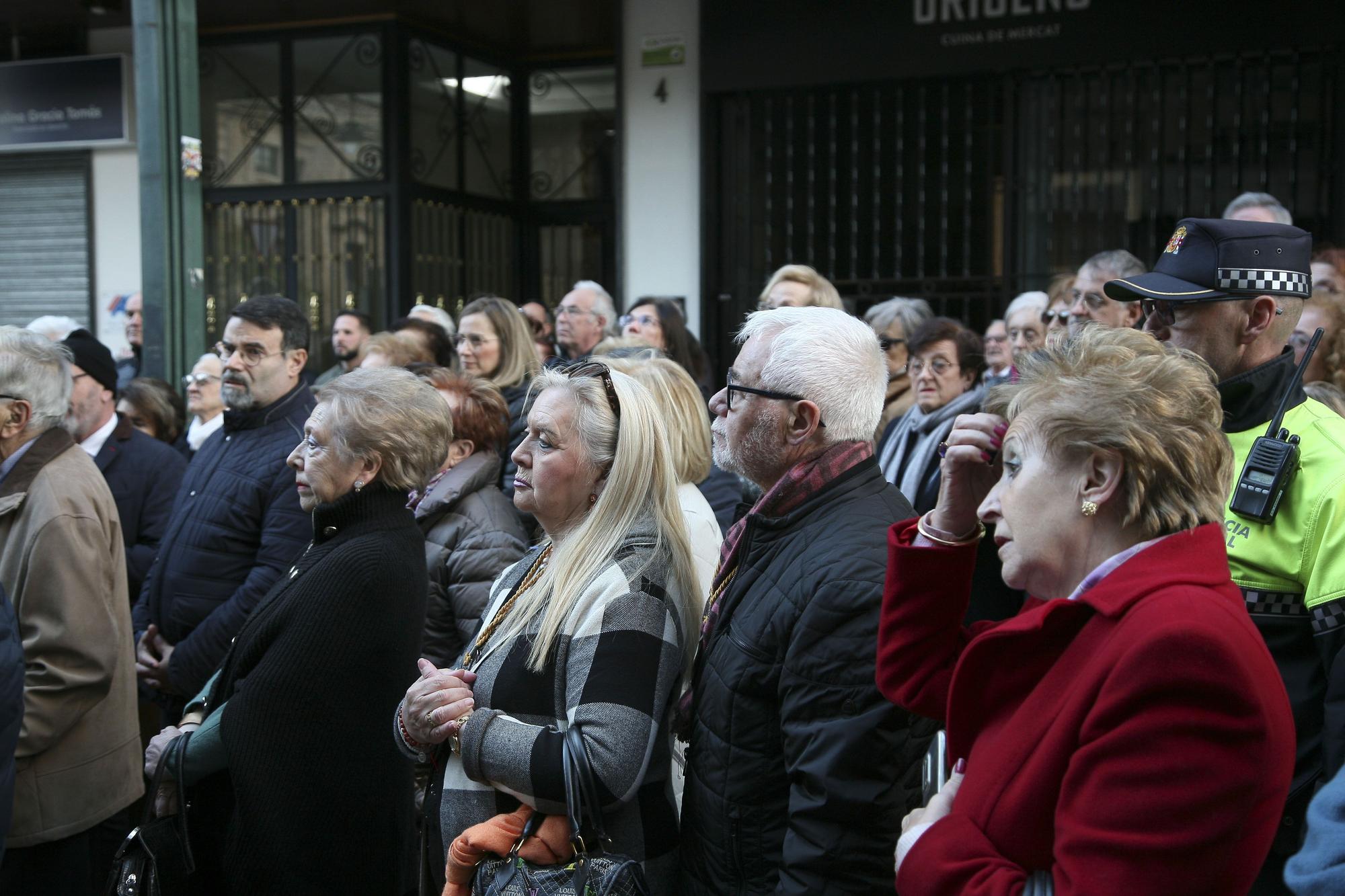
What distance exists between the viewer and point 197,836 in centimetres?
296

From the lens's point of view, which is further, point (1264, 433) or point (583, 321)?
point (583, 321)

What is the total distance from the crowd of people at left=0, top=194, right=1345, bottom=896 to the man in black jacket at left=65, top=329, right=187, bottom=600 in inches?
25.6

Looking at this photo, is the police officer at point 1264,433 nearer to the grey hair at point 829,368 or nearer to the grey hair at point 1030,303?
the grey hair at point 829,368

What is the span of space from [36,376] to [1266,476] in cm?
326

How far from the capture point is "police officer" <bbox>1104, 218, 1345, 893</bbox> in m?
2.01

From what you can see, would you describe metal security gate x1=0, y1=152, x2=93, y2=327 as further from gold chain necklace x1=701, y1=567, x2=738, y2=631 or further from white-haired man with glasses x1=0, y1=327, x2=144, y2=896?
gold chain necklace x1=701, y1=567, x2=738, y2=631

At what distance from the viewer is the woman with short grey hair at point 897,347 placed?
18.2 ft

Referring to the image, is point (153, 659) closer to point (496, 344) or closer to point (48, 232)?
point (496, 344)

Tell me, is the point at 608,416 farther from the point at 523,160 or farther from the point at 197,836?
the point at 523,160

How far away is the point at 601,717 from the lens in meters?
2.29

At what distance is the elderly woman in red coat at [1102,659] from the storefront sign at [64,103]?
9733mm

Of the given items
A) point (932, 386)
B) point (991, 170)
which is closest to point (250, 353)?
point (932, 386)


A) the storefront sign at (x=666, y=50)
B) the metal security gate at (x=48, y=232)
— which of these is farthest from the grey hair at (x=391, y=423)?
the metal security gate at (x=48, y=232)

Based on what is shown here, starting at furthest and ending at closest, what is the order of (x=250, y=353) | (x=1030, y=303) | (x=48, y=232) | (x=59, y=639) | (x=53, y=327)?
(x=48, y=232) < (x=53, y=327) < (x=1030, y=303) < (x=250, y=353) < (x=59, y=639)
